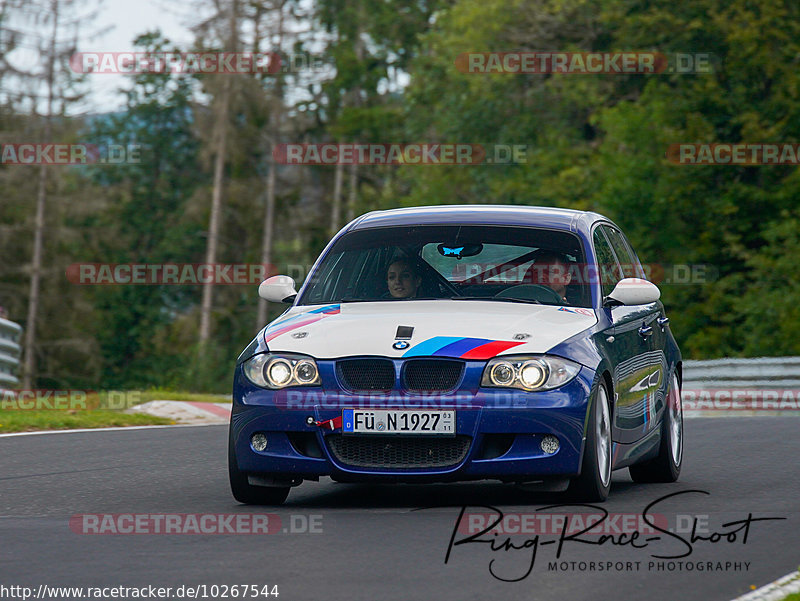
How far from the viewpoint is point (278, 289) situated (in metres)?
9.36

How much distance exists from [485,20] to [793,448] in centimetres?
3600

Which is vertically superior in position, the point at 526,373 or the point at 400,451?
the point at 526,373

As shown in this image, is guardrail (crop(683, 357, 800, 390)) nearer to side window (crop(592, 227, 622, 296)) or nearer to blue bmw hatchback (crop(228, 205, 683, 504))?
side window (crop(592, 227, 622, 296))

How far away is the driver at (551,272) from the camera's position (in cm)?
909

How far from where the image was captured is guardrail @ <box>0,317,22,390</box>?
17812 mm

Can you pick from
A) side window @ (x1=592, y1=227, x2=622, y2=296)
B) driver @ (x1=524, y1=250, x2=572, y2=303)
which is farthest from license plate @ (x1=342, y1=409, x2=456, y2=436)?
side window @ (x1=592, y1=227, x2=622, y2=296)

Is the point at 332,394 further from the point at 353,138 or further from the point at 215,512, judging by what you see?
the point at 353,138

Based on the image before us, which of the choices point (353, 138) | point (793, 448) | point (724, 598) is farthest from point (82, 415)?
point (353, 138)

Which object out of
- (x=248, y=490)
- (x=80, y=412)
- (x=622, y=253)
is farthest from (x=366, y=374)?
(x=80, y=412)

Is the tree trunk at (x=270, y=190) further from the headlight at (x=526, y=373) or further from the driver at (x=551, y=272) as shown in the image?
the headlight at (x=526, y=373)

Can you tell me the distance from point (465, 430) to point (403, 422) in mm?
313

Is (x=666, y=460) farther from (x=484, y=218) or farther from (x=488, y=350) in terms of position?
(x=488, y=350)

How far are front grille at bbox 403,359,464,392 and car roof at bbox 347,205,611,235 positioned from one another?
1.63 m

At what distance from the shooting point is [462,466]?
7.95 metres
